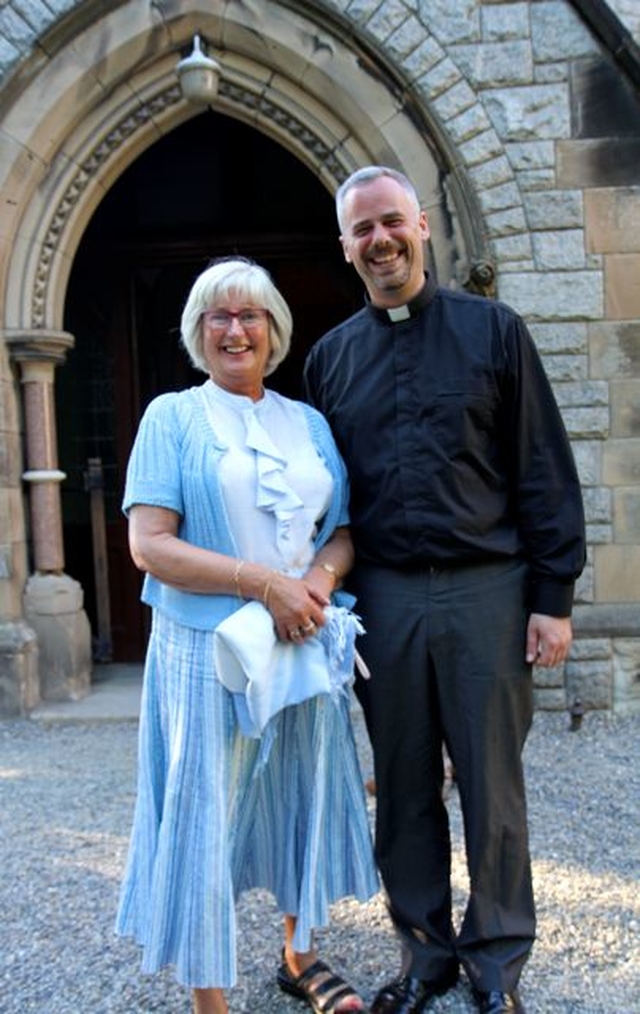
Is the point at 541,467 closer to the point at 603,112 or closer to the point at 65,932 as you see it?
the point at 65,932

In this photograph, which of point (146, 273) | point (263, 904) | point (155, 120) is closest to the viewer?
point (263, 904)

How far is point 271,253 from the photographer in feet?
21.6

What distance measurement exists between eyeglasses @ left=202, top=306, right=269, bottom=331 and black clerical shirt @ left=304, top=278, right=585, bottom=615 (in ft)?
1.09

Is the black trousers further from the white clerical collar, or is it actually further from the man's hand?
the white clerical collar

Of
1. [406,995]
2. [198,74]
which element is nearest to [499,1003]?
[406,995]

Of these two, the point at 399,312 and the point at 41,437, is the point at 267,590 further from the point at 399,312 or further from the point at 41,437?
the point at 41,437

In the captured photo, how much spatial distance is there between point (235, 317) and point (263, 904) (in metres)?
1.82

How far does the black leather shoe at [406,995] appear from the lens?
2061 mm

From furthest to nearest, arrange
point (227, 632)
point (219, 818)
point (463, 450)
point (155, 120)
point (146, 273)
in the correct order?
point (146, 273)
point (155, 120)
point (463, 450)
point (219, 818)
point (227, 632)

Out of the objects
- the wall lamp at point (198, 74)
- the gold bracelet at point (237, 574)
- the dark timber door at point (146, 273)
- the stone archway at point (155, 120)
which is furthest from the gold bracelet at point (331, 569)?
the dark timber door at point (146, 273)

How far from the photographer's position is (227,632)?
1.68 metres

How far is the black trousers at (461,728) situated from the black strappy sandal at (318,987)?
169 millimetres

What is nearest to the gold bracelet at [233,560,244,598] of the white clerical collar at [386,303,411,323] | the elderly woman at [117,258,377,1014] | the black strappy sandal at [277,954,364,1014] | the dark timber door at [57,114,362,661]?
the elderly woman at [117,258,377,1014]

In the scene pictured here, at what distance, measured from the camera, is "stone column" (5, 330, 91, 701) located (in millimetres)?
4938
